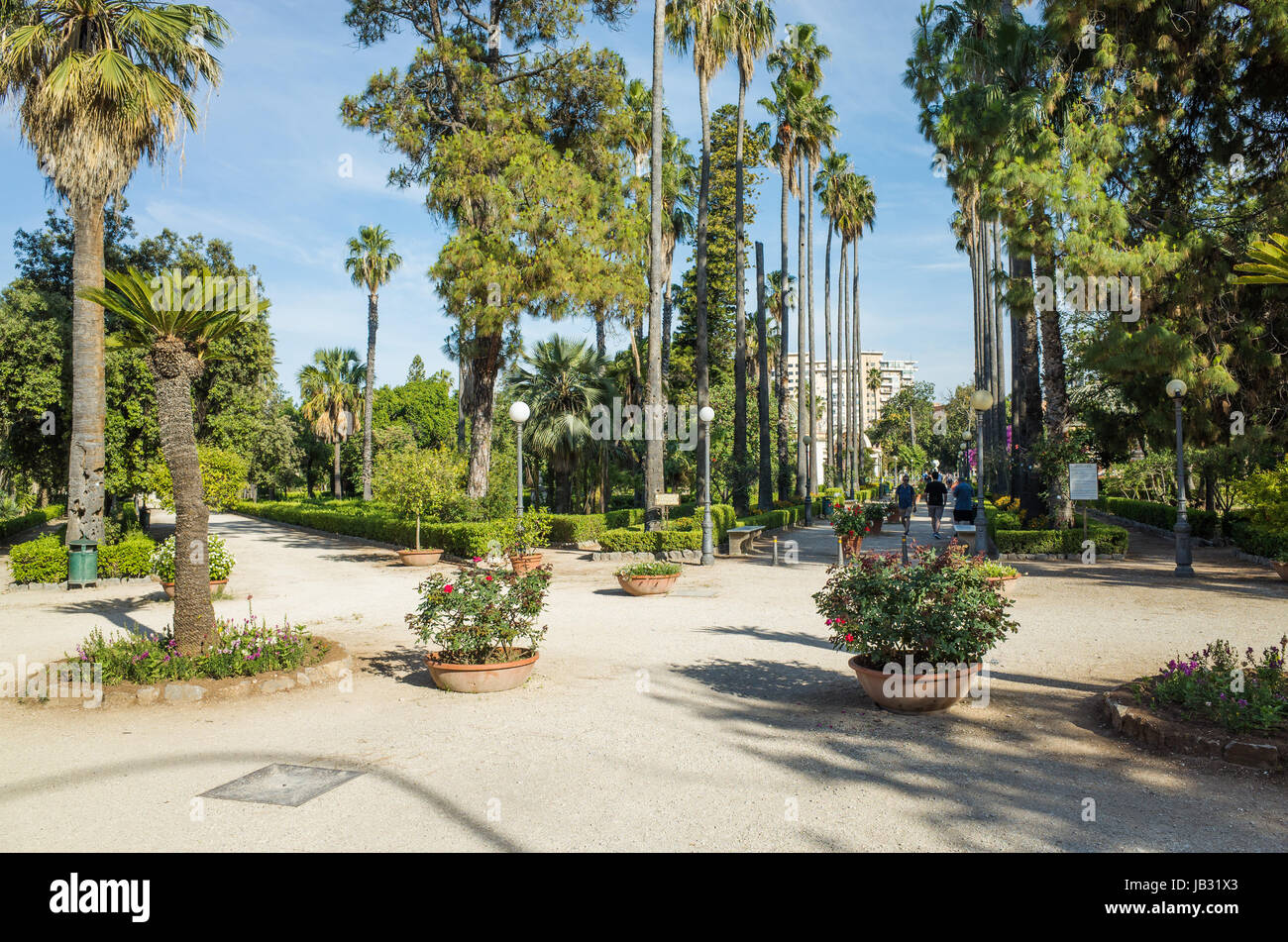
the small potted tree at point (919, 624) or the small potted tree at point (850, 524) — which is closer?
the small potted tree at point (919, 624)

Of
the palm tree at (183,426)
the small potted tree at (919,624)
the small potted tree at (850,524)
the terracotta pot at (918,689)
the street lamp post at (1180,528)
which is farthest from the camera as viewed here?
the small potted tree at (850,524)

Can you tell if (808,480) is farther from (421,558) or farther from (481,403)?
(421,558)

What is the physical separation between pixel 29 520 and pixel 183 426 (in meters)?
29.2

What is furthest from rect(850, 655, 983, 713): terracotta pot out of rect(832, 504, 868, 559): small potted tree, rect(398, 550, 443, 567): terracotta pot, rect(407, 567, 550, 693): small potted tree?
rect(398, 550, 443, 567): terracotta pot

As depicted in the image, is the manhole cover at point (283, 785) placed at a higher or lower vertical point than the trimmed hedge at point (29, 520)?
lower

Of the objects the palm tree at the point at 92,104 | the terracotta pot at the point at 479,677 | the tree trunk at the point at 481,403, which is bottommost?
the terracotta pot at the point at 479,677

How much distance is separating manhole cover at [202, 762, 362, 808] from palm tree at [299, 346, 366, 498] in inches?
1944

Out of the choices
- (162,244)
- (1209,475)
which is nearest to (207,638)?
(1209,475)

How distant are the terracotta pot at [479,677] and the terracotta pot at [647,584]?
596 cm

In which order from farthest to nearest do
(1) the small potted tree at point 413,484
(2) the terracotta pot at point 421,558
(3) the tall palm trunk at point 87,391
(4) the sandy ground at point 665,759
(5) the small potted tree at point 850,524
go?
1. (1) the small potted tree at point 413,484
2. (2) the terracotta pot at point 421,558
3. (5) the small potted tree at point 850,524
4. (3) the tall palm trunk at point 87,391
5. (4) the sandy ground at point 665,759

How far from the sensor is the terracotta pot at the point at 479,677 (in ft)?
24.2

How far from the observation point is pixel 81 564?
599 inches

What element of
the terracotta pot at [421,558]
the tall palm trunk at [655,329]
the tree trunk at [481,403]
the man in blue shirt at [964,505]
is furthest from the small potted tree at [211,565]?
the man in blue shirt at [964,505]

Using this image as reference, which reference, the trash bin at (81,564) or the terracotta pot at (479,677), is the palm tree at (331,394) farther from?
the terracotta pot at (479,677)
